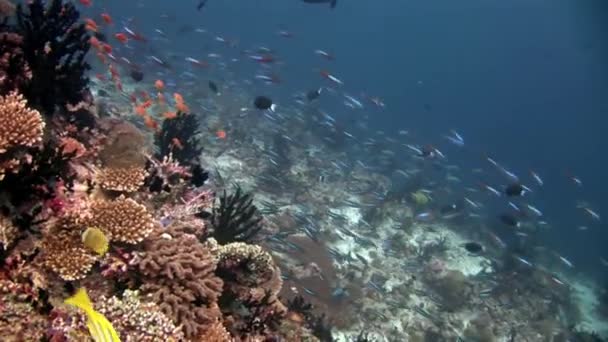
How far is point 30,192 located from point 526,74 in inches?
7686

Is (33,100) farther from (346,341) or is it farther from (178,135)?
(346,341)

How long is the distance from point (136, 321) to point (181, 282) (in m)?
0.94

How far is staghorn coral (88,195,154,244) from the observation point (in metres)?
4.51

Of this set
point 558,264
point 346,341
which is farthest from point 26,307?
point 558,264

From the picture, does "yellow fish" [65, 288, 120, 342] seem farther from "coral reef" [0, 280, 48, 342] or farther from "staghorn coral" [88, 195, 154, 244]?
"staghorn coral" [88, 195, 154, 244]

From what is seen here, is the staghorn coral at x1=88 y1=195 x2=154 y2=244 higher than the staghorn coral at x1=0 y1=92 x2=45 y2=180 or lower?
lower

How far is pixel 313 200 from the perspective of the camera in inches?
692

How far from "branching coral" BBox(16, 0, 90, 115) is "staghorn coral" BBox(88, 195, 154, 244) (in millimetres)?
1970

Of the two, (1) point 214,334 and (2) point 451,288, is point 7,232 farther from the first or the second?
(2) point 451,288

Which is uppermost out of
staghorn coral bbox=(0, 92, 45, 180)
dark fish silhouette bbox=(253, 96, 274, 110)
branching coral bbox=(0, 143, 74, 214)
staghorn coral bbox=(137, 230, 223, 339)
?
staghorn coral bbox=(0, 92, 45, 180)

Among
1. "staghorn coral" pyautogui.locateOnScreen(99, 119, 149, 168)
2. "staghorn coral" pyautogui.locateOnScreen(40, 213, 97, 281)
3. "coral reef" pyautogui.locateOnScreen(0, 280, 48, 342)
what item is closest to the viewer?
"coral reef" pyautogui.locateOnScreen(0, 280, 48, 342)

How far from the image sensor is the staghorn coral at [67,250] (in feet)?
13.0

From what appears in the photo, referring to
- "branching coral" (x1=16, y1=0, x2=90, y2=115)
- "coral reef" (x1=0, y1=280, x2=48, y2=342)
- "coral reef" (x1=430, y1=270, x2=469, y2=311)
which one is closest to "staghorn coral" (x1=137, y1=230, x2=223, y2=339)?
"coral reef" (x1=0, y1=280, x2=48, y2=342)

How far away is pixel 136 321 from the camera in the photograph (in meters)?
3.88
